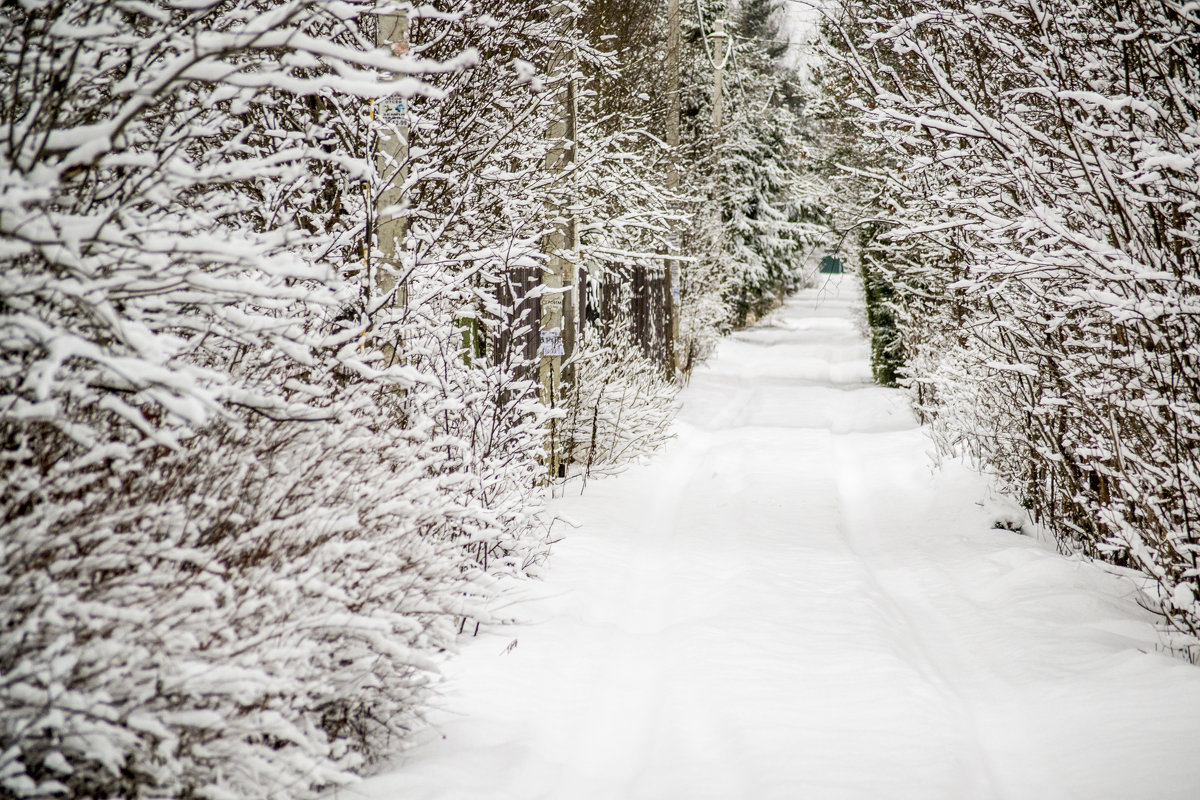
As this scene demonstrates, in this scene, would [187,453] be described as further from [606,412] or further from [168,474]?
[606,412]

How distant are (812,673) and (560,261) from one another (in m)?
5.76

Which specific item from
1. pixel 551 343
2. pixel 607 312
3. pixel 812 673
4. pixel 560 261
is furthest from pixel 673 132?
pixel 812 673

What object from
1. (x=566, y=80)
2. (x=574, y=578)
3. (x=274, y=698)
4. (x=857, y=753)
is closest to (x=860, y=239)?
(x=566, y=80)

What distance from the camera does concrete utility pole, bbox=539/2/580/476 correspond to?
30.0 feet

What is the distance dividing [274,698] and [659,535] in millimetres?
5939

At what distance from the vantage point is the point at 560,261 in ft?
32.5

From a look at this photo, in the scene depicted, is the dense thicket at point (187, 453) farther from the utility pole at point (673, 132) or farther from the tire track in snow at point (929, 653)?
the utility pole at point (673, 132)

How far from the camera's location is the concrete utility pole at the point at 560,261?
9.15m

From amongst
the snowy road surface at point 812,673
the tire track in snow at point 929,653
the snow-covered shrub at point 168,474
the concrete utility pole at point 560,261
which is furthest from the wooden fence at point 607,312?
the tire track in snow at point 929,653

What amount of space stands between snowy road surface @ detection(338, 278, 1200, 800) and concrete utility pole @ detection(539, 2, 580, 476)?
1346 millimetres

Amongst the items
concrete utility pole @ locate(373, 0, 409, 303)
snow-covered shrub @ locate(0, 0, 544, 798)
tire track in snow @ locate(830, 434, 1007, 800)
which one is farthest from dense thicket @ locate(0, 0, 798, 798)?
tire track in snow @ locate(830, 434, 1007, 800)

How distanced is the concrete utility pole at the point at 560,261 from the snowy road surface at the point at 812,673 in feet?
4.42

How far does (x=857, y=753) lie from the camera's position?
4.22 metres

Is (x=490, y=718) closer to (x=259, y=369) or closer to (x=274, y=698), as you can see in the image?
(x=274, y=698)
